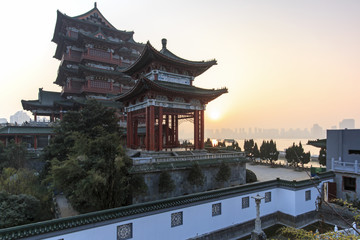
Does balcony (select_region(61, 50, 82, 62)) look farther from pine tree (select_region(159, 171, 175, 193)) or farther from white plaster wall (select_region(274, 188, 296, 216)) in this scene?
white plaster wall (select_region(274, 188, 296, 216))

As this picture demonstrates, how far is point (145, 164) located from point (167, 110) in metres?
8.25

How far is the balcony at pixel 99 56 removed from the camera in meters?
34.9

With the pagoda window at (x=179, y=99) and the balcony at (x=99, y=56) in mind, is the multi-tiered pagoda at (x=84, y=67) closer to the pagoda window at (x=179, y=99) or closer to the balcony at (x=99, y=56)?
the balcony at (x=99, y=56)

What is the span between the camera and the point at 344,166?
676 inches

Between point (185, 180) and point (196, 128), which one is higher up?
point (196, 128)

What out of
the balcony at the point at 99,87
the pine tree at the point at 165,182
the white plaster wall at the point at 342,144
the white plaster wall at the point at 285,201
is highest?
the balcony at the point at 99,87

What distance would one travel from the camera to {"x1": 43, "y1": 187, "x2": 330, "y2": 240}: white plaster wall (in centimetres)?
912

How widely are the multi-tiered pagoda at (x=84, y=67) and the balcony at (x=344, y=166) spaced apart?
30276 mm

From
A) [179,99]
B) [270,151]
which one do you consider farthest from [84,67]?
[270,151]

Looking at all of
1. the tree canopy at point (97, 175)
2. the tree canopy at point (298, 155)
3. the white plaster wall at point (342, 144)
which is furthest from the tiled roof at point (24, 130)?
the tree canopy at point (298, 155)

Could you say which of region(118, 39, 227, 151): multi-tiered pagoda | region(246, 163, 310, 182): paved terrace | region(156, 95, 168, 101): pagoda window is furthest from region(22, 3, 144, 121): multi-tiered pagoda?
region(246, 163, 310, 182): paved terrace

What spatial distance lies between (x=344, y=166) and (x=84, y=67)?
114 ft

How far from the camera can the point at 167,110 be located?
2141 cm

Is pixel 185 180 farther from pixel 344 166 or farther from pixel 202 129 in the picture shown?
pixel 344 166
